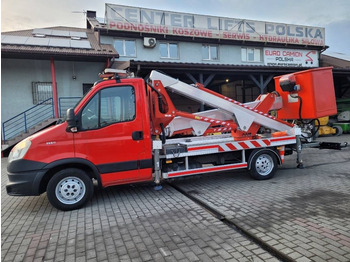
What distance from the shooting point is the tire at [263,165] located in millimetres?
6438

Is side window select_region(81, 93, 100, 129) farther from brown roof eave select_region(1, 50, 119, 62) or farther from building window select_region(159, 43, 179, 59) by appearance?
building window select_region(159, 43, 179, 59)

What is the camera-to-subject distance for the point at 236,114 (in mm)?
6414

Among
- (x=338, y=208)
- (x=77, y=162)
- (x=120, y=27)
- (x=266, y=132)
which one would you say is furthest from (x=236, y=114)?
(x=120, y=27)

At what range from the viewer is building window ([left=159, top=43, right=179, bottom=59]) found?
17.1m

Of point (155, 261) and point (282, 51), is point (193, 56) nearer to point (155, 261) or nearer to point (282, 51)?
point (282, 51)

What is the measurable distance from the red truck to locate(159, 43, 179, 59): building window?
11562 mm

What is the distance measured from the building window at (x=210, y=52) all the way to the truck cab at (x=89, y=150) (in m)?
13.9

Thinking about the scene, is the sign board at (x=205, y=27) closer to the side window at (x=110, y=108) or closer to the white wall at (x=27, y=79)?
the white wall at (x=27, y=79)

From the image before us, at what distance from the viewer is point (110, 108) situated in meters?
5.06

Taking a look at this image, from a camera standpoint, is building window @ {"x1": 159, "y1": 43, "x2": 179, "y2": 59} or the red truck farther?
building window @ {"x1": 159, "y1": 43, "x2": 179, "y2": 59}

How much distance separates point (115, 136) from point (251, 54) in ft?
56.1

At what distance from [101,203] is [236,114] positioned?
375cm

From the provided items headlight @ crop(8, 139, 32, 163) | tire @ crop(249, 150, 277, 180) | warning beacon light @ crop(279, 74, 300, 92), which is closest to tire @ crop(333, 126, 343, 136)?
warning beacon light @ crop(279, 74, 300, 92)

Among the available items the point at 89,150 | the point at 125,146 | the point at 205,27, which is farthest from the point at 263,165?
the point at 205,27
